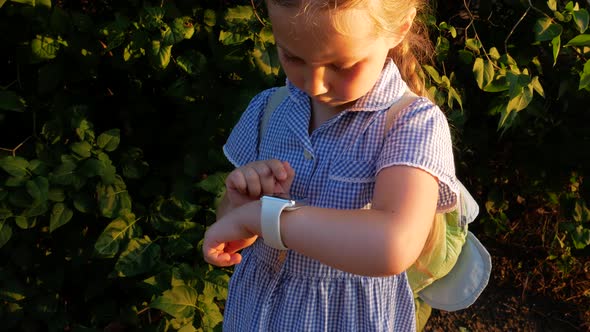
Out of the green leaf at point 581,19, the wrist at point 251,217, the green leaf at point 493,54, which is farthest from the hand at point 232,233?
the green leaf at point 581,19

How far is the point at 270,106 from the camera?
4.75ft

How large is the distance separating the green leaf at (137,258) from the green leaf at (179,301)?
10cm

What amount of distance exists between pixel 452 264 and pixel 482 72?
78 centimetres

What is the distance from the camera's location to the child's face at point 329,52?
3.36 feet

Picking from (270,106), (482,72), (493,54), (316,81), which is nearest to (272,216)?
(316,81)

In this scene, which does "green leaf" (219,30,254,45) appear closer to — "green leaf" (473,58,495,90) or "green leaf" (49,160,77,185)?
"green leaf" (49,160,77,185)

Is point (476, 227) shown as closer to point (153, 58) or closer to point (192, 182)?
point (192, 182)

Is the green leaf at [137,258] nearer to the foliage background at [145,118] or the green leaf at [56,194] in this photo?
the foliage background at [145,118]

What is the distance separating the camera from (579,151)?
2592 mm

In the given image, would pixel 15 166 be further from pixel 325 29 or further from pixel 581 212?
pixel 581 212

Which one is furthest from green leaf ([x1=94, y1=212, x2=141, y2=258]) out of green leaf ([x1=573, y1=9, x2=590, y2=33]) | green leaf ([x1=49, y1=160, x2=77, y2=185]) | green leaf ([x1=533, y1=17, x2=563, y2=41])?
green leaf ([x1=573, y1=9, x2=590, y2=33])

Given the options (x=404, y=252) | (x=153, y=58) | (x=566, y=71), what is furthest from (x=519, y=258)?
(x=404, y=252)

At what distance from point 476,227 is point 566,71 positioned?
47.7 inches

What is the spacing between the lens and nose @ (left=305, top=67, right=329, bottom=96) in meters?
1.09
